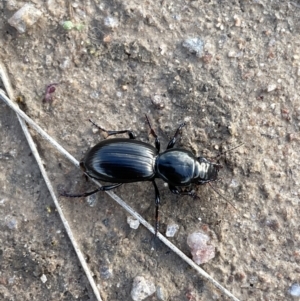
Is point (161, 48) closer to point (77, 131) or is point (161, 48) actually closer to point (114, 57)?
point (114, 57)

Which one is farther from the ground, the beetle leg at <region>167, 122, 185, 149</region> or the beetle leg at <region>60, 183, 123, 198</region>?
the beetle leg at <region>167, 122, 185, 149</region>

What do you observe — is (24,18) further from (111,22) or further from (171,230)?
(171,230)

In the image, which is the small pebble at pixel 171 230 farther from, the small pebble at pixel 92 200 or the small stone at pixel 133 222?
the small pebble at pixel 92 200

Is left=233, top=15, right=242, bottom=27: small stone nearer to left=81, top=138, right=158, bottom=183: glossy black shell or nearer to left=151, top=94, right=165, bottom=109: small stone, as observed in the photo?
left=151, top=94, right=165, bottom=109: small stone

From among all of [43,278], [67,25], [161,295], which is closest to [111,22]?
[67,25]

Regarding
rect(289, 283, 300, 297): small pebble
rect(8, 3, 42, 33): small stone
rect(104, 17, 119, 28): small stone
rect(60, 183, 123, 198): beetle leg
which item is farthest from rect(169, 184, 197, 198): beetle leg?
rect(8, 3, 42, 33): small stone

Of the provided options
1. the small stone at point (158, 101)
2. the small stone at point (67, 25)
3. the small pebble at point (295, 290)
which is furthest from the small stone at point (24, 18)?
the small pebble at point (295, 290)
